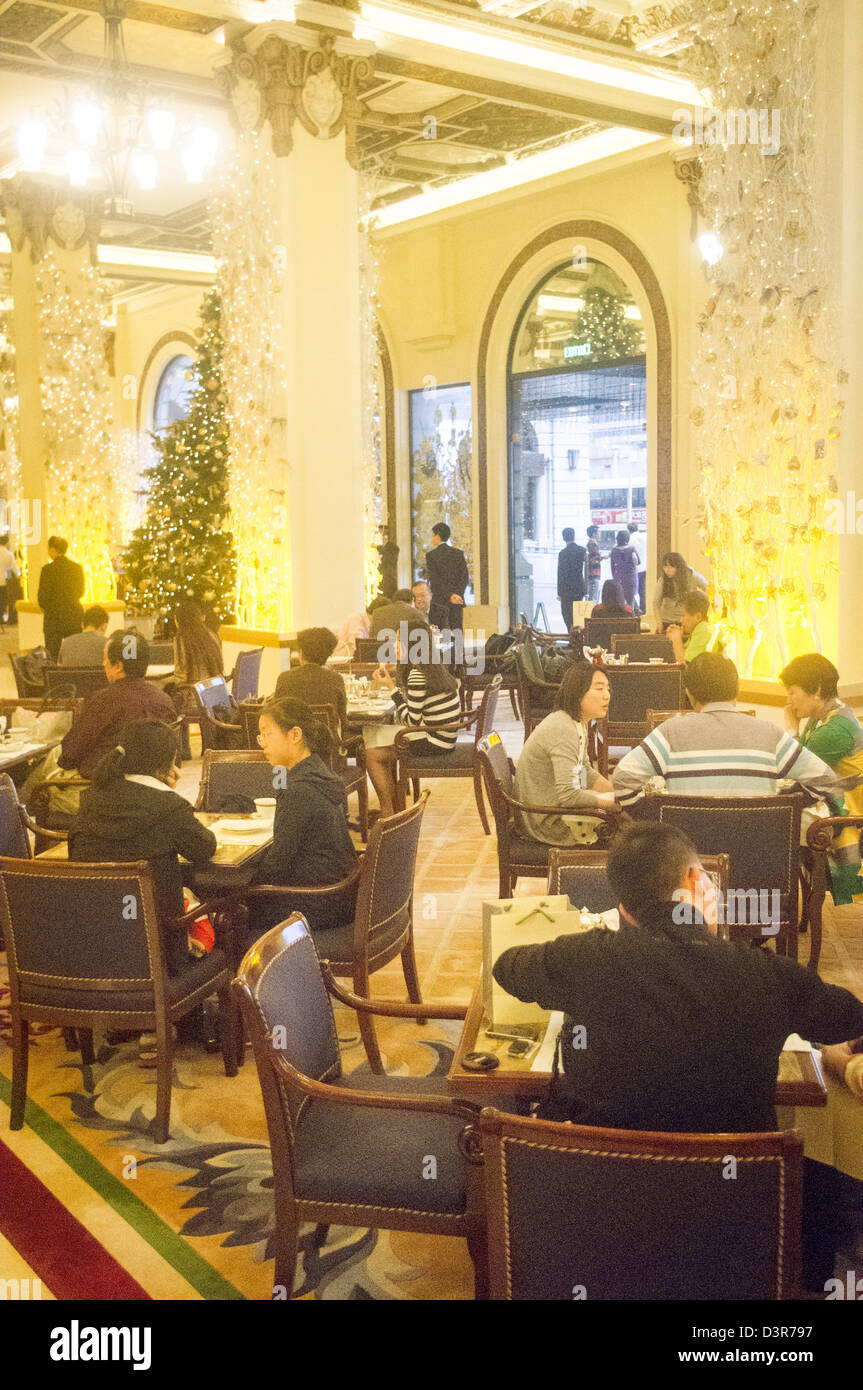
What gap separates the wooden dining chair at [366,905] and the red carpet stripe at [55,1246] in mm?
1003

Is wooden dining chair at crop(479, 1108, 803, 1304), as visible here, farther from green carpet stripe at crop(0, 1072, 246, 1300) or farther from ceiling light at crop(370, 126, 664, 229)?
ceiling light at crop(370, 126, 664, 229)

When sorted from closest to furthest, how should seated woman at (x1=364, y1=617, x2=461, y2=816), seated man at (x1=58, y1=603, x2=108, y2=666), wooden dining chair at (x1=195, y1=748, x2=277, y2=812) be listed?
wooden dining chair at (x1=195, y1=748, x2=277, y2=812) < seated woman at (x1=364, y1=617, x2=461, y2=816) < seated man at (x1=58, y1=603, x2=108, y2=666)

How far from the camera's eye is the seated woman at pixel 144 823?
384 cm

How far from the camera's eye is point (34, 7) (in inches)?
338

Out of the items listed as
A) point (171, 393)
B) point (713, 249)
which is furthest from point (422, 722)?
point (171, 393)

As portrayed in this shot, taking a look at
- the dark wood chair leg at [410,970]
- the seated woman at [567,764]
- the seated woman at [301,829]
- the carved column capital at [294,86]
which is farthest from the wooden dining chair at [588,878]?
the carved column capital at [294,86]

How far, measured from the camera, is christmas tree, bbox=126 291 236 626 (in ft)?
40.7

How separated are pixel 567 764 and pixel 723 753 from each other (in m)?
0.66

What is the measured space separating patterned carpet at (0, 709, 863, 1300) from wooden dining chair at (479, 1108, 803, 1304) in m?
1.07

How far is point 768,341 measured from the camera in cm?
679

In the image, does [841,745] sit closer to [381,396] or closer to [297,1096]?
[297,1096]

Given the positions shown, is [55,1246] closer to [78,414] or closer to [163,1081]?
[163,1081]

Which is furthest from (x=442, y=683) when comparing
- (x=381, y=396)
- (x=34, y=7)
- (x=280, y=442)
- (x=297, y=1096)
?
(x=381, y=396)

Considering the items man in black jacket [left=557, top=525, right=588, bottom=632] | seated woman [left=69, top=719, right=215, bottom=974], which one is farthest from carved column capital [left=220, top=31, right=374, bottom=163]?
seated woman [left=69, top=719, right=215, bottom=974]
